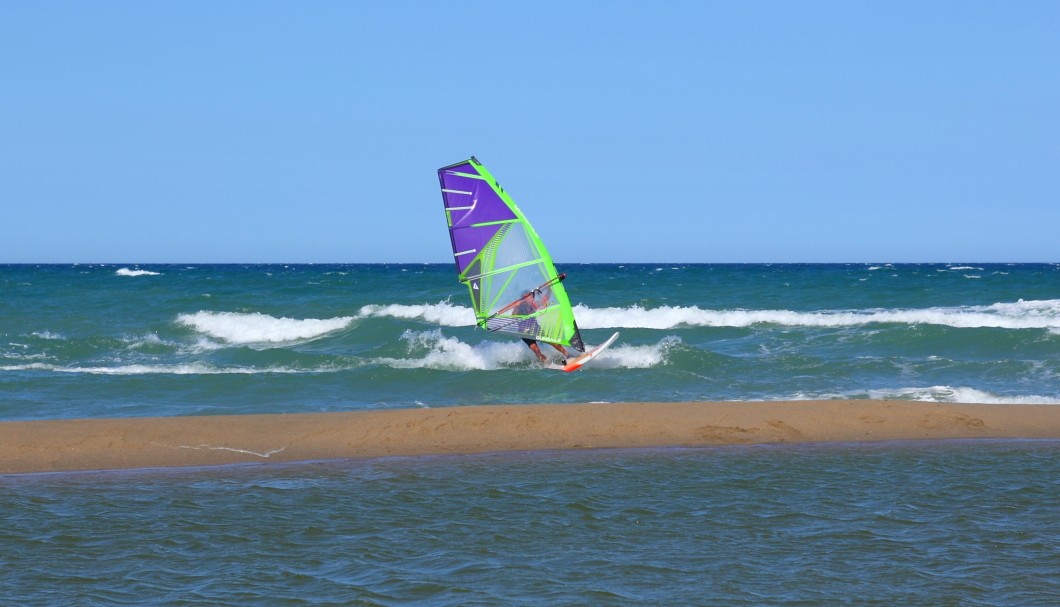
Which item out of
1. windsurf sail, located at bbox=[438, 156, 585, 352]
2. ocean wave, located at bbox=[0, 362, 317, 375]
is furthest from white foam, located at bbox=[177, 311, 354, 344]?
windsurf sail, located at bbox=[438, 156, 585, 352]

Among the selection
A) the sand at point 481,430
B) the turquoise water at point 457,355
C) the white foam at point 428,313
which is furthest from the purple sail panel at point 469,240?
the white foam at point 428,313

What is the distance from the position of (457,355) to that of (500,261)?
2.80 metres

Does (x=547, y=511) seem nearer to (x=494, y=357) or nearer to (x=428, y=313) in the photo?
(x=494, y=357)

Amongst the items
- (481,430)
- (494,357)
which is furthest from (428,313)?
(481,430)

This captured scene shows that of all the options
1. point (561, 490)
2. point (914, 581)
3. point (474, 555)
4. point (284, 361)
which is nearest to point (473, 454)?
point (561, 490)

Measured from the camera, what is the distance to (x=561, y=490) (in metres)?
7.87

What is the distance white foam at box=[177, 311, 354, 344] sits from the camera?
2495 centimetres

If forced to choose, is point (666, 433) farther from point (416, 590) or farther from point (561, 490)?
point (416, 590)

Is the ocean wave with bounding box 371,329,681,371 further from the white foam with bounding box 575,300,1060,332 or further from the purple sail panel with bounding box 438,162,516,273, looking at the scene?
the white foam with bounding box 575,300,1060,332

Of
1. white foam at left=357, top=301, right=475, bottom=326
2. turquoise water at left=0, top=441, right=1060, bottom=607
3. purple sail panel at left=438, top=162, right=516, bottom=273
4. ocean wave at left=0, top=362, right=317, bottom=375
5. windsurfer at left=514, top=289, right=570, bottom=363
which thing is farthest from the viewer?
white foam at left=357, top=301, right=475, bottom=326

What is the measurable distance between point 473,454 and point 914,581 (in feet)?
15.4

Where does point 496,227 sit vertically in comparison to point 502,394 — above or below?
above

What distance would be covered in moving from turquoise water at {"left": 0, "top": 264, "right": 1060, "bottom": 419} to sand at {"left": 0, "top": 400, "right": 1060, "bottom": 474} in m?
2.55

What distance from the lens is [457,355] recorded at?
19.0 m
